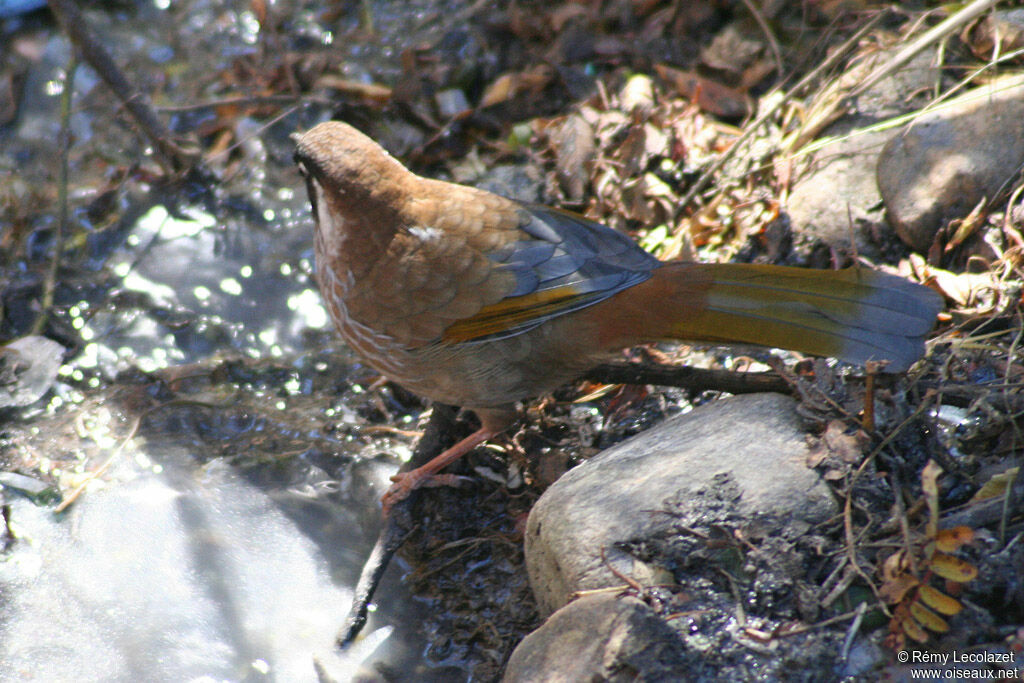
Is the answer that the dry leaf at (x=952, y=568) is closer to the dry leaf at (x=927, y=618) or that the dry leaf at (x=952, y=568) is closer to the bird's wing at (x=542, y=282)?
the dry leaf at (x=927, y=618)

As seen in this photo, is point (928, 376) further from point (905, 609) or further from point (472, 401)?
point (472, 401)

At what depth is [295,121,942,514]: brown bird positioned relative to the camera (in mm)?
3031

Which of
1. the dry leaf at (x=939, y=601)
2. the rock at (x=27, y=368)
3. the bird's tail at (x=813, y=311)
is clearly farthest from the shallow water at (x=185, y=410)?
the dry leaf at (x=939, y=601)

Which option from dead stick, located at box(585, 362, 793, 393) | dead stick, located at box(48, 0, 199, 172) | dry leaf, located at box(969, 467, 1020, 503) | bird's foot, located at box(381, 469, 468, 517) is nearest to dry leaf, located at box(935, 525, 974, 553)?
dry leaf, located at box(969, 467, 1020, 503)

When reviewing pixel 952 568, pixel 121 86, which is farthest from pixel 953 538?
pixel 121 86

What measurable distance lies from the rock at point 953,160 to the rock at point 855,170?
0.12 m

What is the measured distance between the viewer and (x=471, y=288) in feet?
10.2

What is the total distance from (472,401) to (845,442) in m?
1.40

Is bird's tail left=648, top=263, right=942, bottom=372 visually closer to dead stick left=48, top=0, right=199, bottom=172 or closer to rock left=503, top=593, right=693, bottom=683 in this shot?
rock left=503, top=593, right=693, bottom=683

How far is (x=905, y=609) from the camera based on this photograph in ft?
6.76

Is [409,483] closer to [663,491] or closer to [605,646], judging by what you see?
[663,491]

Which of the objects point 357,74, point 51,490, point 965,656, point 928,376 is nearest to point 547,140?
point 357,74

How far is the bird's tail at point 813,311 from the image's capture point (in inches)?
106

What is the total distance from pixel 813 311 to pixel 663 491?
0.86 meters
